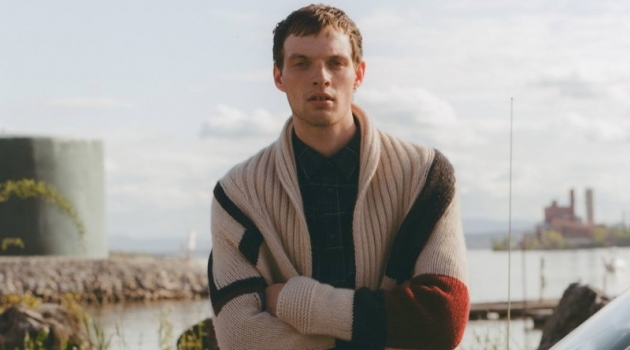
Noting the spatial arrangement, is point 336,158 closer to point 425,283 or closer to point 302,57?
point 302,57

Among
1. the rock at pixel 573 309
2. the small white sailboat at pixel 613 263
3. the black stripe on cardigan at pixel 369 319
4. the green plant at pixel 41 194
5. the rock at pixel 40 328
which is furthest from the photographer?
the small white sailboat at pixel 613 263

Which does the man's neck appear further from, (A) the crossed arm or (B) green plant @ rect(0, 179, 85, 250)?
(B) green plant @ rect(0, 179, 85, 250)

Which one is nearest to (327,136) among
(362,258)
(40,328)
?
(362,258)

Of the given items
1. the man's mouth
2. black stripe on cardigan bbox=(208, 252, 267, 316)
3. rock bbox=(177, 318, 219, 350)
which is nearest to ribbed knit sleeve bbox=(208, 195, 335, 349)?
black stripe on cardigan bbox=(208, 252, 267, 316)

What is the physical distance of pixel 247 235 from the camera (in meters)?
3.07

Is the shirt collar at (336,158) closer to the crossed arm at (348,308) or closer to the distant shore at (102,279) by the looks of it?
the crossed arm at (348,308)

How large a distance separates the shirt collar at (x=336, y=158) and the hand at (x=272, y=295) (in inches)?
10.3

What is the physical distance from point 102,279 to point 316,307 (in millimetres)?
21630

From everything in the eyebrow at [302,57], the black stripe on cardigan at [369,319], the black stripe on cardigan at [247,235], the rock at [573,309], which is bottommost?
the rock at [573,309]

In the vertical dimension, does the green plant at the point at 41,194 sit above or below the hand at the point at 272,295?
below

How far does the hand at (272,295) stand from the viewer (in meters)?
3.01

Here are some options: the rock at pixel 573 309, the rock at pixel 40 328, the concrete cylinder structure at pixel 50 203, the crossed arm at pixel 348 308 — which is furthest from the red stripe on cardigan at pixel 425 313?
the concrete cylinder structure at pixel 50 203

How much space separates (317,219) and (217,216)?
0.26 metres

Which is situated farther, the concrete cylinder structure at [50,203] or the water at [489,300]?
the concrete cylinder structure at [50,203]
